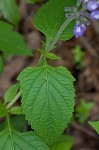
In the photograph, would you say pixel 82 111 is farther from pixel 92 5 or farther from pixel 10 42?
pixel 92 5

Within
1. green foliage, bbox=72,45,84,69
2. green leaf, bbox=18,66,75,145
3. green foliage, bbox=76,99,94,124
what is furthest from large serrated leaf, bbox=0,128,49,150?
green foliage, bbox=72,45,84,69

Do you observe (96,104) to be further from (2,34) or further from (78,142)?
(2,34)

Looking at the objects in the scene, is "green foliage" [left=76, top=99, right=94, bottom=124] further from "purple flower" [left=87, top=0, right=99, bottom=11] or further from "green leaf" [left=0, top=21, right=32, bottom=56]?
"purple flower" [left=87, top=0, right=99, bottom=11]

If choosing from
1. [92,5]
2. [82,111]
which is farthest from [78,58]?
[92,5]

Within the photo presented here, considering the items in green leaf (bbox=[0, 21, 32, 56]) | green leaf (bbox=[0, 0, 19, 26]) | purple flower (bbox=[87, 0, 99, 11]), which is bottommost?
green leaf (bbox=[0, 21, 32, 56])

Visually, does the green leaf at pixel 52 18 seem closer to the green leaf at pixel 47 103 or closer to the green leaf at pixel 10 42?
the green leaf at pixel 47 103

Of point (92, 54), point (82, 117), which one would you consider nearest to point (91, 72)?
point (92, 54)
